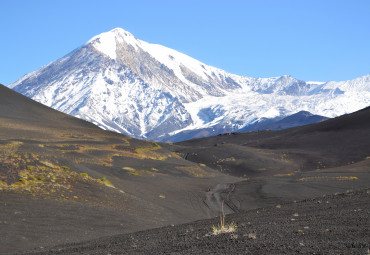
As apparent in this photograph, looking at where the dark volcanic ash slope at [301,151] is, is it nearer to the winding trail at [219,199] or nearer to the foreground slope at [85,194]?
the foreground slope at [85,194]

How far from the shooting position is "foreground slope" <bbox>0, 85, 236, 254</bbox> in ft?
83.1

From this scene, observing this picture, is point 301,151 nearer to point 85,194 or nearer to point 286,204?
point 85,194

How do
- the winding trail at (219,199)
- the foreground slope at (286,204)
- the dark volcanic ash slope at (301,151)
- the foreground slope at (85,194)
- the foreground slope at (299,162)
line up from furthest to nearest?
the dark volcanic ash slope at (301,151) < the foreground slope at (299,162) < the winding trail at (219,199) < the foreground slope at (85,194) < the foreground slope at (286,204)

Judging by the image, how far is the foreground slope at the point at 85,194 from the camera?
83.1 feet

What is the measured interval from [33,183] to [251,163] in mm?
68036

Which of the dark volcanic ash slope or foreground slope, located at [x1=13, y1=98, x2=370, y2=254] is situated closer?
foreground slope, located at [x1=13, y1=98, x2=370, y2=254]

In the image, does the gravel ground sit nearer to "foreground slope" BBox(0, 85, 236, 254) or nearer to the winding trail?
"foreground slope" BBox(0, 85, 236, 254)

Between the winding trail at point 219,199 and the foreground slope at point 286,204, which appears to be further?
the winding trail at point 219,199

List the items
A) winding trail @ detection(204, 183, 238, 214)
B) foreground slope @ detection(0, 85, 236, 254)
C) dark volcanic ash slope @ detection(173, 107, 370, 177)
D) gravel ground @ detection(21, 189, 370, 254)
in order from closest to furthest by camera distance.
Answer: gravel ground @ detection(21, 189, 370, 254) → foreground slope @ detection(0, 85, 236, 254) → winding trail @ detection(204, 183, 238, 214) → dark volcanic ash slope @ detection(173, 107, 370, 177)

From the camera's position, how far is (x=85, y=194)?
35.3m

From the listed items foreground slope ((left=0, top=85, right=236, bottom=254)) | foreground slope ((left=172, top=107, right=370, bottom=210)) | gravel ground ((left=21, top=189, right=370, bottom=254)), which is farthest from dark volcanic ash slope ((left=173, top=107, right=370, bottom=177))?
gravel ground ((left=21, top=189, right=370, bottom=254))

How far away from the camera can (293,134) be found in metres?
149

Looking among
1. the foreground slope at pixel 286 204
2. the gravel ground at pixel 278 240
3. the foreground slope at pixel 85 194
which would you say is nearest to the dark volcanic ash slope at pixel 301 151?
the foreground slope at pixel 286 204

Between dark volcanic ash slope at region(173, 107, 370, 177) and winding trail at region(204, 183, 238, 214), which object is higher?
dark volcanic ash slope at region(173, 107, 370, 177)
